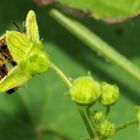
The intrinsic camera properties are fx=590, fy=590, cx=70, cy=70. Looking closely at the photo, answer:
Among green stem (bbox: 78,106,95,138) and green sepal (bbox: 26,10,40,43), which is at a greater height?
green sepal (bbox: 26,10,40,43)

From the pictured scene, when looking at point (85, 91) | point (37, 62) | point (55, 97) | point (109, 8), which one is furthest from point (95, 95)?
point (55, 97)

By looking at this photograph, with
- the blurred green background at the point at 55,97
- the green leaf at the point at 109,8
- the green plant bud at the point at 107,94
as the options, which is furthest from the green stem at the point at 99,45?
the green plant bud at the point at 107,94

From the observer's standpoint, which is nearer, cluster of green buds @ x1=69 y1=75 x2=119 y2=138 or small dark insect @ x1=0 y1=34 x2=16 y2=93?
cluster of green buds @ x1=69 y1=75 x2=119 y2=138

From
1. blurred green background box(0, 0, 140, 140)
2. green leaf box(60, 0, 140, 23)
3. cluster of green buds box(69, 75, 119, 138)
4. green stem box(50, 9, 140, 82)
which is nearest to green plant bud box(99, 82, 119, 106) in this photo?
cluster of green buds box(69, 75, 119, 138)

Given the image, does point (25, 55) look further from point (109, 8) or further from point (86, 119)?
point (109, 8)

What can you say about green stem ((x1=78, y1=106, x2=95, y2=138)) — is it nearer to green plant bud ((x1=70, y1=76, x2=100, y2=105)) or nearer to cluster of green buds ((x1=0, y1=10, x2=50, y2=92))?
green plant bud ((x1=70, y1=76, x2=100, y2=105))

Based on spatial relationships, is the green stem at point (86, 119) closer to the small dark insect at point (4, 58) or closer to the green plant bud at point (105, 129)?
the green plant bud at point (105, 129)
